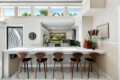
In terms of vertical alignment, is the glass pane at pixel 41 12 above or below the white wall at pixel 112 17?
above

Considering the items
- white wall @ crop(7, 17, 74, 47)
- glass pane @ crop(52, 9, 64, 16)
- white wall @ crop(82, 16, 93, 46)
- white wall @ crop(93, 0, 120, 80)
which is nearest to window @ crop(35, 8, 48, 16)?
white wall @ crop(7, 17, 74, 47)

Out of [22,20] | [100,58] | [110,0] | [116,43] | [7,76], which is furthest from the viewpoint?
[22,20]

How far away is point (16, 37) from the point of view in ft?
13.9

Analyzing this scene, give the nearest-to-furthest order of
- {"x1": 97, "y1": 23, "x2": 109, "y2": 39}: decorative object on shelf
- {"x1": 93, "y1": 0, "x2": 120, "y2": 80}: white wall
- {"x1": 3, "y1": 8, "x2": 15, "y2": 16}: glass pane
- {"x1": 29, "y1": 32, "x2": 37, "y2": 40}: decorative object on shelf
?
Result: {"x1": 93, "y1": 0, "x2": 120, "y2": 80}: white wall → {"x1": 97, "y1": 23, "x2": 109, "y2": 39}: decorative object on shelf → {"x1": 29, "y1": 32, "x2": 37, "y2": 40}: decorative object on shelf → {"x1": 3, "y1": 8, "x2": 15, "y2": 16}: glass pane

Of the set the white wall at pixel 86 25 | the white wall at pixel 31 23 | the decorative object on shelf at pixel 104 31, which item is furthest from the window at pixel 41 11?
the decorative object on shelf at pixel 104 31

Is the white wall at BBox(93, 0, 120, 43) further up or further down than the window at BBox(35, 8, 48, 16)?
further down

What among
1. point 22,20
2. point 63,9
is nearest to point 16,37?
point 22,20

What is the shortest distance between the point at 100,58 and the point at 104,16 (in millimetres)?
1597

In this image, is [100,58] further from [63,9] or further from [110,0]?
[63,9]

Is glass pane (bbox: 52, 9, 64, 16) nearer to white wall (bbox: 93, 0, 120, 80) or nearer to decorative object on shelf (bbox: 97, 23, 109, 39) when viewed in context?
white wall (bbox: 93, 0, 120, 80)

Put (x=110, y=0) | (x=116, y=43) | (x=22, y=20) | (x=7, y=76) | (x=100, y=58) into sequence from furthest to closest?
(x=22, y=20) → (x=100, y=58) → (x=7, y=76) → (x=110, y=0) → (x=116, y=43)

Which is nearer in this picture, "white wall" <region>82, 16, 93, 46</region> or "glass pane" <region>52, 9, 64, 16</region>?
"white wall" <region>82, 16, 93, 46</region>

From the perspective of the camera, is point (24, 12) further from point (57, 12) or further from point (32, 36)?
point (57, 12)

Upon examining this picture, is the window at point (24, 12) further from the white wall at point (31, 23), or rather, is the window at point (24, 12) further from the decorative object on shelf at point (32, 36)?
the decorative object on shelf at point (32, 36)
